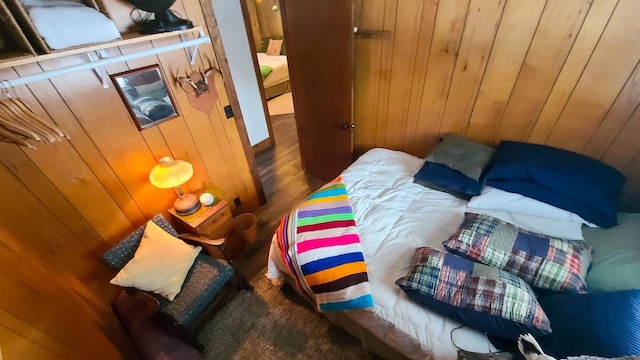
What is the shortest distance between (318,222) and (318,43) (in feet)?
Answer: 4.80

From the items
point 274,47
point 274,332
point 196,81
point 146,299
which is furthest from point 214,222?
point 274,47

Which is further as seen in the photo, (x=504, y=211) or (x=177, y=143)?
(x=177, y=143)

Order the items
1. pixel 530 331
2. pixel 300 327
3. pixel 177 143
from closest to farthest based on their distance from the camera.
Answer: pixel 530 331
pixel 300 327
pixel 177 143

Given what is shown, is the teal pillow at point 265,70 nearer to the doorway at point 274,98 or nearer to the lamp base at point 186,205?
the doorway at point 274,98

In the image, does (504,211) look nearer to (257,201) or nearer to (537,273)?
(537,273)

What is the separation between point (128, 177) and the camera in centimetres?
159

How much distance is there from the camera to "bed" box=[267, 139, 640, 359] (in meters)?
1.07

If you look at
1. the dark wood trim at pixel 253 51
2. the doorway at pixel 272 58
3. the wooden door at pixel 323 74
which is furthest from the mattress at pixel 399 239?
the doorway at pixel 272 58

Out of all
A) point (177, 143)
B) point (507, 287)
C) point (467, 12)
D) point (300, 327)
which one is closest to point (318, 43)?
point (467, 12)

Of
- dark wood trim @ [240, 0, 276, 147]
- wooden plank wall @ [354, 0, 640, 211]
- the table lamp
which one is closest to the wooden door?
wooden plank wall @ [354, 0, 640, 211]

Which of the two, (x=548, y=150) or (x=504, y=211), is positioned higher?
(x=548, y=150)

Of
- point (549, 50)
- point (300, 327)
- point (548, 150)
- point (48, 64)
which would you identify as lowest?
point (300, 327)

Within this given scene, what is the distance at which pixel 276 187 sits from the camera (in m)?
2.90

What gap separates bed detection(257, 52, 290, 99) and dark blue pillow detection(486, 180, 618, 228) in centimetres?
408
